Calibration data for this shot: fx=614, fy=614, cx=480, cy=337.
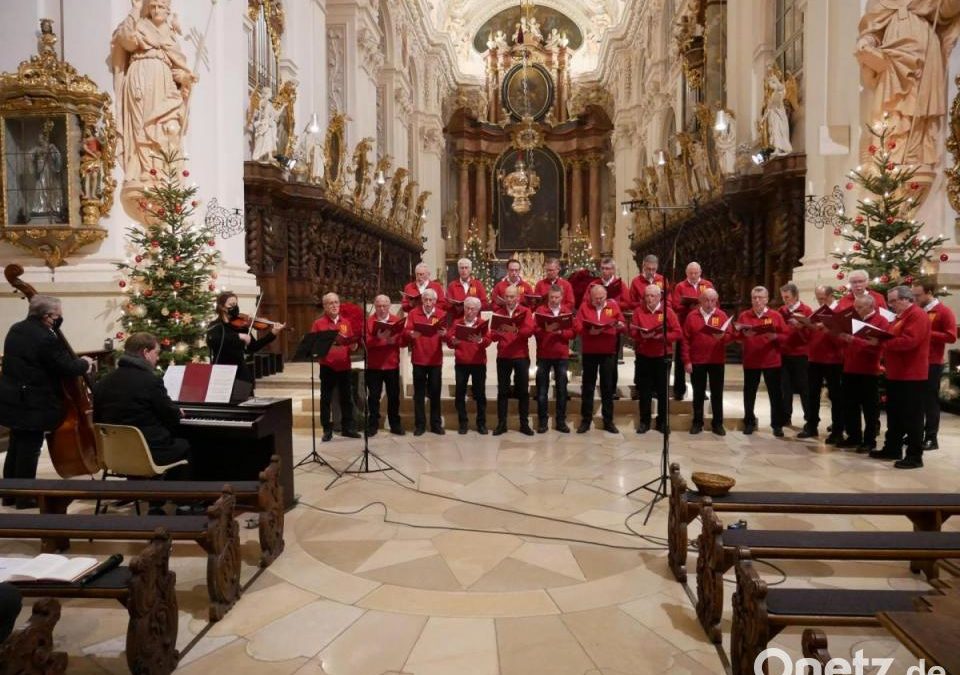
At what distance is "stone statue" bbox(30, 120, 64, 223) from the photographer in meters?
8.30

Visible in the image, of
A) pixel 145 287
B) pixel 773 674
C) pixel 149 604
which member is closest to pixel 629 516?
pixel 773 674

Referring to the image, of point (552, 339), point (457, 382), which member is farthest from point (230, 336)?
point (552, 339)

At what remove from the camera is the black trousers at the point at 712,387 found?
7625 millimetres

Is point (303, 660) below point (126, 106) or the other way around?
below

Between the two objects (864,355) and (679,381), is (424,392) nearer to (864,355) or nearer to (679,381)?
(679,381)

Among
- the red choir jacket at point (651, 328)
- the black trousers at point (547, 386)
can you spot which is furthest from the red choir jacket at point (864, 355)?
the black trousers at point (547, 386)

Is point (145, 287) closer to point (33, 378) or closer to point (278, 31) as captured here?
point (33, 378)

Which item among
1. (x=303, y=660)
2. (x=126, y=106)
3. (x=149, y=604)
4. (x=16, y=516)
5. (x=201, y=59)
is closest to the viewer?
(x=149, y=604)

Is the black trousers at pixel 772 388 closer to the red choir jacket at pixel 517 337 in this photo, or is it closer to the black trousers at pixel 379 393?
the red choir jacket at pixel 517 337

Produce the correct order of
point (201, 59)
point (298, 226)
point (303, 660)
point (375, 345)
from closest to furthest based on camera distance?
point (303, 660)
point (375, 345)
point (201, 59)
point (298, 226)

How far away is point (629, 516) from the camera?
4.77 m

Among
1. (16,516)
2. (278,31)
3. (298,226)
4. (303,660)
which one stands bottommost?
(303,660)

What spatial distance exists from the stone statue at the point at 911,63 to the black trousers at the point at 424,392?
25.2 feet

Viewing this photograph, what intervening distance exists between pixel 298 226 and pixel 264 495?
10495mm
